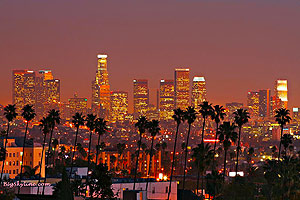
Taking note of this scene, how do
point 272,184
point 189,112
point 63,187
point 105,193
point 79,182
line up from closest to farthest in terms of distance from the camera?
point 63,187, point 105,193, point 79,182, point 189,112, point 272,184

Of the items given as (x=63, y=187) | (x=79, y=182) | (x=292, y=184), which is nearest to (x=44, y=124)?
(x=79, y=182)

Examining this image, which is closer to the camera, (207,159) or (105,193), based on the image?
(105,193)

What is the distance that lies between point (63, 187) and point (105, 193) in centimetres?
3173

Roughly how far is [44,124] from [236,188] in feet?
117

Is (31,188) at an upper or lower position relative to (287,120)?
lower

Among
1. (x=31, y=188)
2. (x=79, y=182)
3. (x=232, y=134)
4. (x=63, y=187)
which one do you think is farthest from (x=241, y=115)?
(x=63, y=187)

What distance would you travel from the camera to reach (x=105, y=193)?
10981 centimetres

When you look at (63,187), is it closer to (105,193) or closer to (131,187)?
(105,193)

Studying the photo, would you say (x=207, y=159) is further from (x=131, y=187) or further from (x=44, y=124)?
(x=44, y=124)

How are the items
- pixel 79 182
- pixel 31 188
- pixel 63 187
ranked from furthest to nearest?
pixel 79 182 < pixel 31 188 < pixel 63 187

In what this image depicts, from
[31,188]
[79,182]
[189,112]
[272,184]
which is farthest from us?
[272,184]

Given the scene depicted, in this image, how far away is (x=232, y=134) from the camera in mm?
143625

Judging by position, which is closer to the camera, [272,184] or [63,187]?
[63,187]

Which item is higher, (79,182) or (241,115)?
(241,115)
